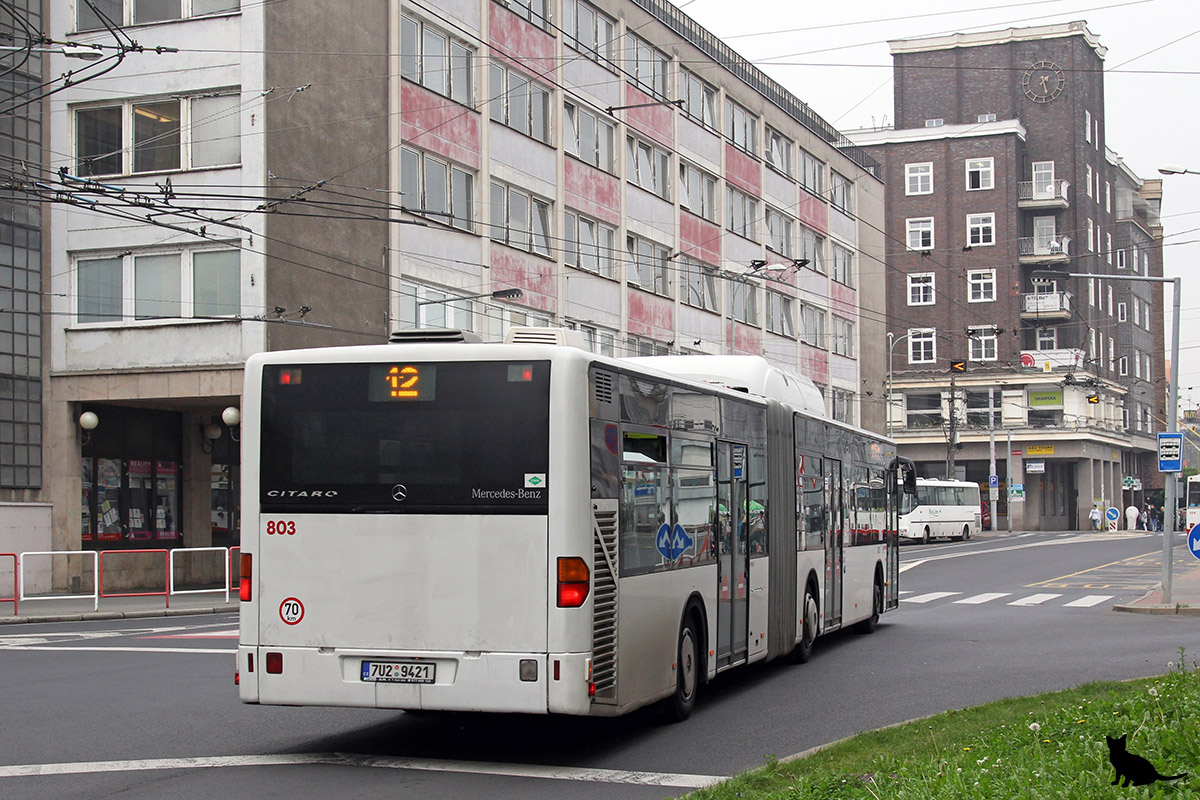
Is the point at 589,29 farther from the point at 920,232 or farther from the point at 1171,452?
the point at 920,232

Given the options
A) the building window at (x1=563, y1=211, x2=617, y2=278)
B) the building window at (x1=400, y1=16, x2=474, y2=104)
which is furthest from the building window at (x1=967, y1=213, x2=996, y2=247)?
the building window at (x1=400, y1=16, x2=474, y2=104)

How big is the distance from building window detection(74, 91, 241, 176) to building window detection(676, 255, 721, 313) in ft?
68.8

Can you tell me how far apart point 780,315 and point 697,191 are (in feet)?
28.7

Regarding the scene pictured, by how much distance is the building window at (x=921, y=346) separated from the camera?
85875mm

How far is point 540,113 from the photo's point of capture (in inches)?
1590

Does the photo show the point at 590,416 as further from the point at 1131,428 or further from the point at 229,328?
the point at 1131,428

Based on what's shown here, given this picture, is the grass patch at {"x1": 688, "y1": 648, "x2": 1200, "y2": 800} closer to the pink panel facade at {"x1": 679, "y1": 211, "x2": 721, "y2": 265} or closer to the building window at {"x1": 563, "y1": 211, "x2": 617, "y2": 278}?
the building window at {"x1": 563, "y1": 211, "x2": 617, "y2": 278}

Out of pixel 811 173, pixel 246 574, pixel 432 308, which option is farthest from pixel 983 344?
pixel 246 574

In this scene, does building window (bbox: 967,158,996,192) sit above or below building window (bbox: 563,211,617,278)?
above

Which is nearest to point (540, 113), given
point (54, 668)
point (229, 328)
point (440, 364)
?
point (229, 328)

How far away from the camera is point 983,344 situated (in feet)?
276

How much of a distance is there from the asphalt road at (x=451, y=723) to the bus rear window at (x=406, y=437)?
5.71 feet

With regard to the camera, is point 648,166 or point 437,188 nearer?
point 437,188

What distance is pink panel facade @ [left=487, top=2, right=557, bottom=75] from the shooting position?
37.9m
